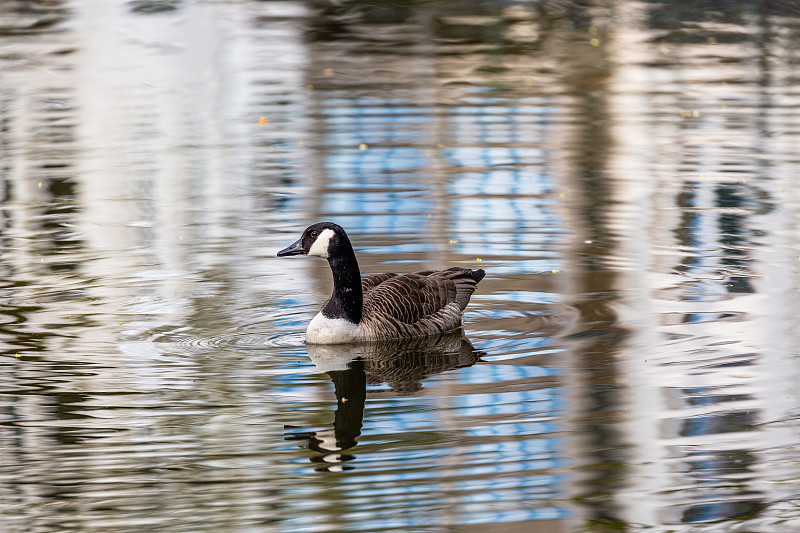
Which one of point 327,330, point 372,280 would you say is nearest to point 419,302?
point 372,280

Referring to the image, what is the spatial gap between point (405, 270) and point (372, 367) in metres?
2.41

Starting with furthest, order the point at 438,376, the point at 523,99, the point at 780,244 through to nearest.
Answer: the point at 523,99, the point at 780,244, the point at 438,376

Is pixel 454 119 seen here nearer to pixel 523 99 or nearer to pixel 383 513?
pixel 523 99

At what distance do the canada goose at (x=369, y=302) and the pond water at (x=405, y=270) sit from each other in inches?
8.6

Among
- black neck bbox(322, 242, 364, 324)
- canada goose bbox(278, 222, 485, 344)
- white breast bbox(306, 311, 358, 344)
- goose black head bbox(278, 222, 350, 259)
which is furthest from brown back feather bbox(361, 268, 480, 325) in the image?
goose black head bbox(278, 222, 350, 259)

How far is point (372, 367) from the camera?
383 inches

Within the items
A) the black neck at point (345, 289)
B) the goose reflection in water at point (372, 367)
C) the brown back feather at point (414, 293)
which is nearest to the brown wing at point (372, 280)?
the brown back feather at point (414, 293)

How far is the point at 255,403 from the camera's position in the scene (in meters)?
8.66

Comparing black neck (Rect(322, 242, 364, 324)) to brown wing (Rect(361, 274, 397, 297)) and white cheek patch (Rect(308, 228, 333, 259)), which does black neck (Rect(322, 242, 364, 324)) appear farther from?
brown wing (Rect(361, 274, 397, 297))

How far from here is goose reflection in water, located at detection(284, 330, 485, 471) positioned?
27.0 feet

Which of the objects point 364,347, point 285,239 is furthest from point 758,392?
point 285,239

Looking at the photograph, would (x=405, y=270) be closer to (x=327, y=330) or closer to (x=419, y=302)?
(x=419, y=302)

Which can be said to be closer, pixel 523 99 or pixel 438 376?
pixel 438 376

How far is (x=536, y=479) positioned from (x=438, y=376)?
2.24m
